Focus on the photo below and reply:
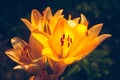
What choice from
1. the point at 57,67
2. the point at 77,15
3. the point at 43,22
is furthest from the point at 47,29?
the point at 77,15

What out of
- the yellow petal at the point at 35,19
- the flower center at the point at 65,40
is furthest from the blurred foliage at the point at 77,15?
the flower center at the point at 65,40

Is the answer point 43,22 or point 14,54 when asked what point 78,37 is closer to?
point 43,22

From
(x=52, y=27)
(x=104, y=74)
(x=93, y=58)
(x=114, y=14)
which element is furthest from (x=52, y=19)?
(x=114, y=14)

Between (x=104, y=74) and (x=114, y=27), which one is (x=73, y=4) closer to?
Answer: (x=114, y=27)

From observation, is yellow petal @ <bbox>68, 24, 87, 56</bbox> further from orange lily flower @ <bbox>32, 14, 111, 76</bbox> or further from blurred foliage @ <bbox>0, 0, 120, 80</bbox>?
blurred foliage @ <bbox>0, 0, 120, 80</bbox>

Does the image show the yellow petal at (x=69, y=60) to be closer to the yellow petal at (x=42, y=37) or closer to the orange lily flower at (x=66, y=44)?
the orange lily flower at (x=66, y=44)
